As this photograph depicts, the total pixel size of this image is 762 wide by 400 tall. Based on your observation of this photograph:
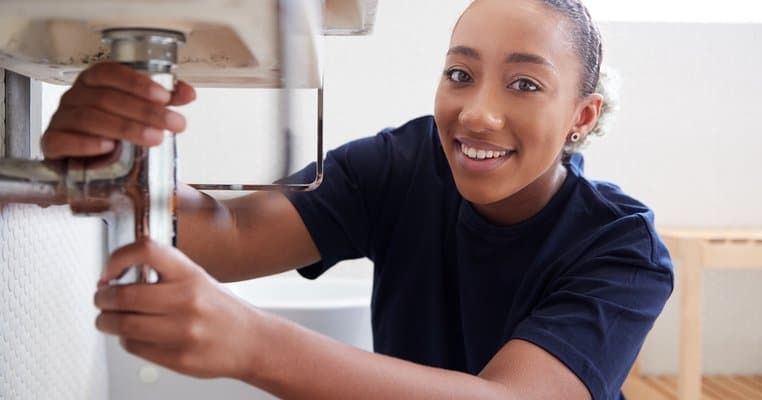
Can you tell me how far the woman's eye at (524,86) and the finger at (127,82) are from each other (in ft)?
1.44

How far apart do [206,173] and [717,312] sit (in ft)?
5.44

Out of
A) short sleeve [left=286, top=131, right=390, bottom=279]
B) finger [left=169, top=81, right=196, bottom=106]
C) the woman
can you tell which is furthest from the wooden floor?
finger [left=169, top=81, right=196, bottom=106]

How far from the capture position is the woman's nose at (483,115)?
2.42 feet

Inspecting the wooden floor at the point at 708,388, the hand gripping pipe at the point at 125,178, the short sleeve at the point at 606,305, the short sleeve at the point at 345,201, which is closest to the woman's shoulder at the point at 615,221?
the short sleeve at the point at 606,305

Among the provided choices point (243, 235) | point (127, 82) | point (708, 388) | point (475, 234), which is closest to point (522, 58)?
point (475, 234)

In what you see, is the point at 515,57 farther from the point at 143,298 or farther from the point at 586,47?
the point at 143,298

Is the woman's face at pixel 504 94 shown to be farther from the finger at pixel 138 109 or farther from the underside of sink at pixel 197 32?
the finger at pixel 138 109

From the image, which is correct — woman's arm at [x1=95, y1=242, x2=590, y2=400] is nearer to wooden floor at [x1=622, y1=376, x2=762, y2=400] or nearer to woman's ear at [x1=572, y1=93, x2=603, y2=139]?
woman's ear at [x1=572, y1=93, x2=603, y2=139]

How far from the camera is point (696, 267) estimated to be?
1516 millimetres

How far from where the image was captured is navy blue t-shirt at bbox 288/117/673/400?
72cm

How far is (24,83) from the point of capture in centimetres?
61

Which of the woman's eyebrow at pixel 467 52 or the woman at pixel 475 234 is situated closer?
the woman at pixel 475 234

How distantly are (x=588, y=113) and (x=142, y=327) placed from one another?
67 centimetres

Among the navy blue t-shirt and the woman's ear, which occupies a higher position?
the woman's ear
